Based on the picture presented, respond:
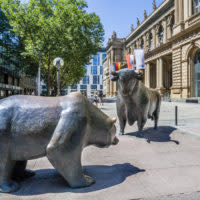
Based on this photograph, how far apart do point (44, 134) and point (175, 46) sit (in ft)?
91.2

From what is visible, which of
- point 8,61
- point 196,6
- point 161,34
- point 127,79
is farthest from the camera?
point 8,61

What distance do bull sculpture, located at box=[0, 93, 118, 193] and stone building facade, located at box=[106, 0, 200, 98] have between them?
23564 mm

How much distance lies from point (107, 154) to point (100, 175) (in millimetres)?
1068

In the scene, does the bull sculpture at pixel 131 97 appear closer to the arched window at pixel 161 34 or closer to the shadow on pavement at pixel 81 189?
the shadow on pavement at pixel 81 189

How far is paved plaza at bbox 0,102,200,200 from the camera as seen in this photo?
2098 mm

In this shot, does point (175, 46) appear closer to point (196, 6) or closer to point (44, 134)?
point (196, 6)

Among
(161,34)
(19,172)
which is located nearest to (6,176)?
(19,172)

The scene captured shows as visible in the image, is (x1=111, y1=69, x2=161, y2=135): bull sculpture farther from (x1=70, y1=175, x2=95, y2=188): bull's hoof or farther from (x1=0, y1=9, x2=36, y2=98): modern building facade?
(x1=0, y1=9, x2=36, y2=98): modern building facade

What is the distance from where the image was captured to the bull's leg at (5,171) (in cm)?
200

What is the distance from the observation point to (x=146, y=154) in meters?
3.68

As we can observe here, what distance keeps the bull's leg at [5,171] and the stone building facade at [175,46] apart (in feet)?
79.3

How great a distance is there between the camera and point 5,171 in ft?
6.77

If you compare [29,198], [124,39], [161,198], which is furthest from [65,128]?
[124,39]

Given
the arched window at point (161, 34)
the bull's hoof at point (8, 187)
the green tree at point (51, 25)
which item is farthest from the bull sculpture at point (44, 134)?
the arched window at point (161, 34)
